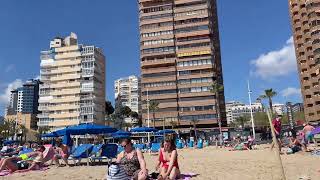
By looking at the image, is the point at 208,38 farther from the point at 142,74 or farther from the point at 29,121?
the point at 29,121

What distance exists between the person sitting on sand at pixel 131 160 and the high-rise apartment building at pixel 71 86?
350 ft

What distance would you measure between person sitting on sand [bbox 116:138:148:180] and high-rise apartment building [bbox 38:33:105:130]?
106678 millimetres

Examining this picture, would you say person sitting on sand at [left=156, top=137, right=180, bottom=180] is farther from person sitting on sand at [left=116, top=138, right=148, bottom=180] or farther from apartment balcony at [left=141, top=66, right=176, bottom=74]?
apartment balcony at [left=141, top=66, right=176, bottom=74]

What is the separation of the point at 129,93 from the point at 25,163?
164633mm

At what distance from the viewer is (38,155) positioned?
50.3 ft

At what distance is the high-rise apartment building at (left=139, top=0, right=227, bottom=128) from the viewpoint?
93125 mm

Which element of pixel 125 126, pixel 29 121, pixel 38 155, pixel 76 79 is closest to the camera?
pixel 38 155

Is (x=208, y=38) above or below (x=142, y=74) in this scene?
above

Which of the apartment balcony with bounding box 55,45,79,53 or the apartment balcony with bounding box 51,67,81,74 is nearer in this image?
the apartment balcony with bounding box 51,67,81,74

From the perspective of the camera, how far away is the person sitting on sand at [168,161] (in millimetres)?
8430

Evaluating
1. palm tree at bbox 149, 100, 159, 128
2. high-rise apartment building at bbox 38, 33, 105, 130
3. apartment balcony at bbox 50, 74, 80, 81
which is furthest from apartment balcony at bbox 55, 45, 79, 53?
palm tree at bbox 149, 100, 159, 128

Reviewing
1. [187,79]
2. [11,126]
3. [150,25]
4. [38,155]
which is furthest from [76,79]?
[38,155]

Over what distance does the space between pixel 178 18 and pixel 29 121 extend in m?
74.9

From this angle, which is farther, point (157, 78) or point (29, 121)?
point (29, 121)
